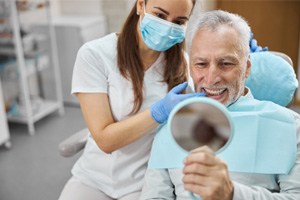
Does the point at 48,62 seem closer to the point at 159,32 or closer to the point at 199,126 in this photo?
the point at 159,32

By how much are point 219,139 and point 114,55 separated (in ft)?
2.63

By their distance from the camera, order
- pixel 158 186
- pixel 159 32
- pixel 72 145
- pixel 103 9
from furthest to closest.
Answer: pixel 103 9 → pixel 72 145 → pixel 159 32 → pixel 158 186

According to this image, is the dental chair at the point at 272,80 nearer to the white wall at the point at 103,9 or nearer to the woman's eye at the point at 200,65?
the woman's eye at the point at 200,65

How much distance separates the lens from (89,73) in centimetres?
137

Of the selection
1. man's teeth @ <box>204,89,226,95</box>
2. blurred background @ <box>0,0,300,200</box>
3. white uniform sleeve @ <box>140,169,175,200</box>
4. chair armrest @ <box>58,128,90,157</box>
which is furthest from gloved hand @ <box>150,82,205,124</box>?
blurred background @ <box>0,0,300,200</box>

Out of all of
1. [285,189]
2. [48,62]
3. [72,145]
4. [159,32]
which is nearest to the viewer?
[285,189]

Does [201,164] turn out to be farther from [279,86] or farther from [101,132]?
[279,86]

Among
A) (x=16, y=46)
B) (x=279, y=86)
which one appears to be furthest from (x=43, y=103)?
(x=279, y=86)

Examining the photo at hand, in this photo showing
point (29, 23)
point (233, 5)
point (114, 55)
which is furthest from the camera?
point (233, 5)

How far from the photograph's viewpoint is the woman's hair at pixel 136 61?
1407 millimetres

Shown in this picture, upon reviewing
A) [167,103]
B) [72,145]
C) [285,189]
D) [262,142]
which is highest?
[167,103]

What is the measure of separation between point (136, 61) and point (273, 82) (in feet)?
1.76

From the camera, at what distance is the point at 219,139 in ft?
2.36

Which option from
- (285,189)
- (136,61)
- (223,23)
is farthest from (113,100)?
(285,189)
